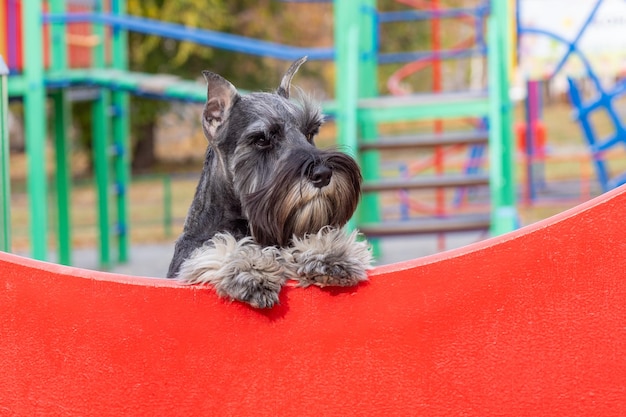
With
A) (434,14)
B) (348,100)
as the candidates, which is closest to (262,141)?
(348,100)

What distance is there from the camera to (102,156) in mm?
11188

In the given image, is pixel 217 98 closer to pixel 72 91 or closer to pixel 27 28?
pixel 27 28

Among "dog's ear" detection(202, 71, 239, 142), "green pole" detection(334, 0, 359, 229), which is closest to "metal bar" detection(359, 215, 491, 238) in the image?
"green pole" detection(334, 0, 359, 229)

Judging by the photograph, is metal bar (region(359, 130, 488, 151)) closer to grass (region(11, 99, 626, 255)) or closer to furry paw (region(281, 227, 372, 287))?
grass (region(11, 99, 626, 255))

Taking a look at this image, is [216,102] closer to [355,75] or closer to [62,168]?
[355,75]

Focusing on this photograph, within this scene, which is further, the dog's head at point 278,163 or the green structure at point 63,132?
the green structure at point 63,132

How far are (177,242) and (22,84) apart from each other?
5.99 meters

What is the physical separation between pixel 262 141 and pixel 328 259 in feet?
2.50

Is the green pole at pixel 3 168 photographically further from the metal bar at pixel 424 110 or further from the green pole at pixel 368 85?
the green pole at pixel 368 85

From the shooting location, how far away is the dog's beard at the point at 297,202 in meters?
3.04

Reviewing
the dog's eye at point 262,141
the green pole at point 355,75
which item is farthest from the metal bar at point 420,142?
the dog's eye at point 262,141

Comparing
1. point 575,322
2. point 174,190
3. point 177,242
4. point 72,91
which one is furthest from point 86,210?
point 575,322

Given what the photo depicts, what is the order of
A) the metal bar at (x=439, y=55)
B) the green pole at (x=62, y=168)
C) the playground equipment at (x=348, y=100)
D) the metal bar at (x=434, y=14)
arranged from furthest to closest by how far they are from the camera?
the metal bar at (x=434, y=14) < the metal bar at (x=439, y=55) < the green pole at (x=62, y=168) < the playground equipment at (x=348, y=100)

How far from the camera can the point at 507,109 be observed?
8.42m
